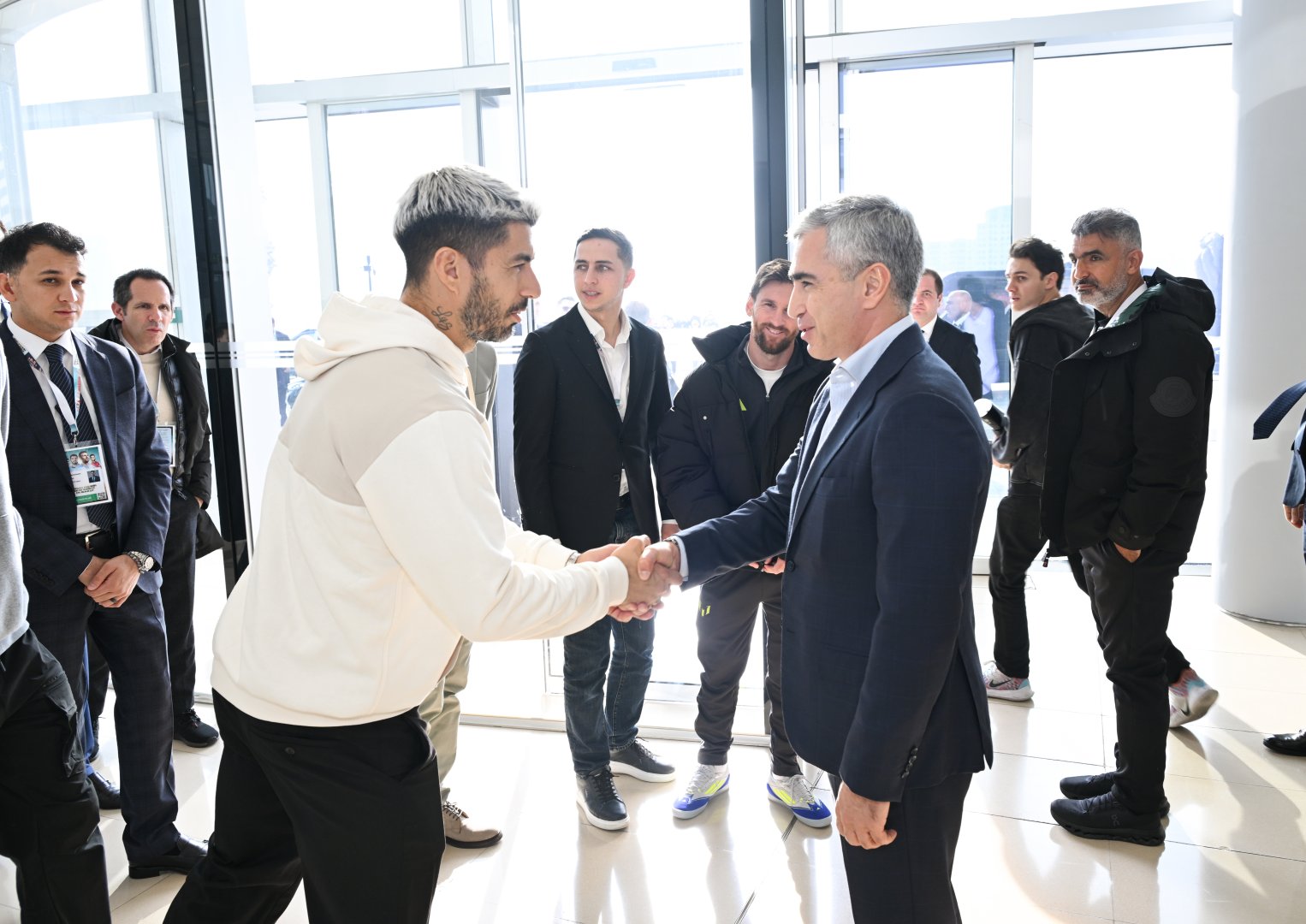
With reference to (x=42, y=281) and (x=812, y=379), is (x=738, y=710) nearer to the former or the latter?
(x=812, y=379)

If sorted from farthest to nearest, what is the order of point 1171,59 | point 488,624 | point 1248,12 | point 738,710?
point 1171,59 → point 1248,12 → point 738,710 → point 488,624

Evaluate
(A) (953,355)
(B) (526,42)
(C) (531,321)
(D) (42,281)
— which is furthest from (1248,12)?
(D) (42,281)

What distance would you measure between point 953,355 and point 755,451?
1733 millimetres

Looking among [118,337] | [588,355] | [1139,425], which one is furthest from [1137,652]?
[118,337]

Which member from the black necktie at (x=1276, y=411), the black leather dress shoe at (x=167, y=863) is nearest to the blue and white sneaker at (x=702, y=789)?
the black leather dress shoe at (x=167, y=863)

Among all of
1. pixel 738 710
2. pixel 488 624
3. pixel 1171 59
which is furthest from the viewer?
pixel 1171 59

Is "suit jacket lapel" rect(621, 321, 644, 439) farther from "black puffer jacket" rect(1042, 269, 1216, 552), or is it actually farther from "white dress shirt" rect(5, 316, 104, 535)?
"white dress shirt" rect(5, 316, 104, 535)

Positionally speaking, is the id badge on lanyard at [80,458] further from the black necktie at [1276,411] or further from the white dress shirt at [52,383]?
the black necktie at [1276,411]

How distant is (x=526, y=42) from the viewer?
149 inches

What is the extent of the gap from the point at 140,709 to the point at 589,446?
5.00 ft

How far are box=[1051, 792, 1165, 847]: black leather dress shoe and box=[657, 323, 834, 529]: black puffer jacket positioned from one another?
139 centimetres

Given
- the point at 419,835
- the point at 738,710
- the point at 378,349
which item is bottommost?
the point at 738,710

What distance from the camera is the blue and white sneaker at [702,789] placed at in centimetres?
300

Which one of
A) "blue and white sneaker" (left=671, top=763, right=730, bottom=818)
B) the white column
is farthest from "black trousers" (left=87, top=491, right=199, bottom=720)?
the white column
